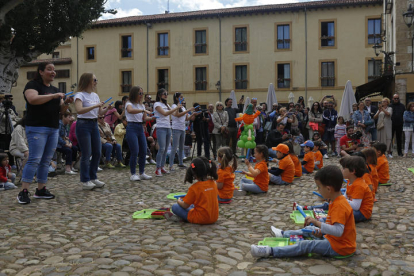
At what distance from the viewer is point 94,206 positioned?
6.27 metres

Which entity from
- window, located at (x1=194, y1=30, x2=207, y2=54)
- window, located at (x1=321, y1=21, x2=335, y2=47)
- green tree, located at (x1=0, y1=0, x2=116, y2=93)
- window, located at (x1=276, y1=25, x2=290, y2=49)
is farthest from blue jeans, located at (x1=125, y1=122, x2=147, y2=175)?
window, located at (x1=194, y1=30, x2=207, y2=54)

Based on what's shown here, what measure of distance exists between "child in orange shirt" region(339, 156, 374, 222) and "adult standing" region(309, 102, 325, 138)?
10.2m

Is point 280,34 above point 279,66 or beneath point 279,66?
above

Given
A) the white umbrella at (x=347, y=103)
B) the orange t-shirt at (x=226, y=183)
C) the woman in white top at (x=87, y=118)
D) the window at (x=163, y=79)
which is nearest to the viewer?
the orange t-shirt at (x=226, y=183)

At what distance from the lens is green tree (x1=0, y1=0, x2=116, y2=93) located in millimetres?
17811

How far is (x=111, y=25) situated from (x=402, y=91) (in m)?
27.5

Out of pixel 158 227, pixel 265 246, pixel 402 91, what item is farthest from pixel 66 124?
pixel 402 91

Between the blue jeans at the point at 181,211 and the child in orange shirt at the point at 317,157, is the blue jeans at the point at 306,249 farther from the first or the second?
the child in orange shirt at the point at 317,157

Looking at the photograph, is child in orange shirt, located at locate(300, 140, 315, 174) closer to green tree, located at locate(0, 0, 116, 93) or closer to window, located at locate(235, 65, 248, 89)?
green tree, located at locate(0, 0, 116, 93)

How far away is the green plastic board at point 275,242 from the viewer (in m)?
4.13

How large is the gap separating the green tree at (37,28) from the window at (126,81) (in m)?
18.5

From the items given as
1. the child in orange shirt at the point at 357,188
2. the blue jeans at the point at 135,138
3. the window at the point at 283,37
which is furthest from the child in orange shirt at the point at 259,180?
the window at the point at 283,37

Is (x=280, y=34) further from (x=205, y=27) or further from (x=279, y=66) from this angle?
(x=205, y=27)

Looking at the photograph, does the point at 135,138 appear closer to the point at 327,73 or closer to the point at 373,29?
the point at 327,73
